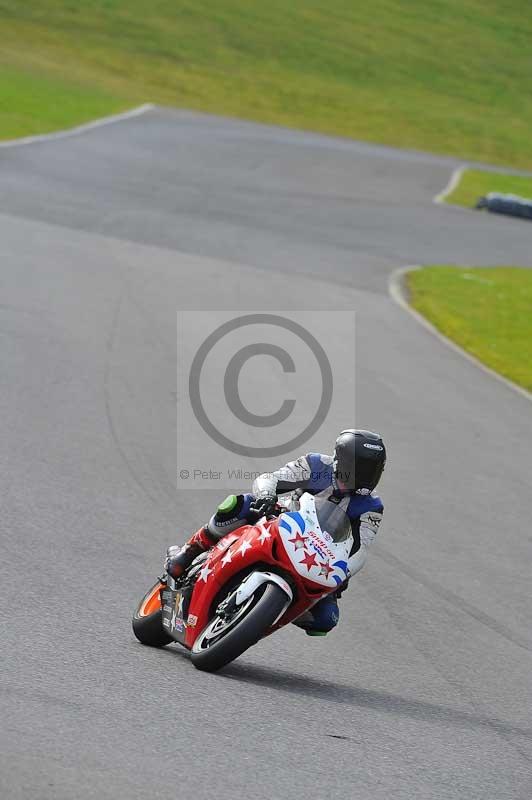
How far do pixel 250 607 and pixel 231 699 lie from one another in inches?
20.9

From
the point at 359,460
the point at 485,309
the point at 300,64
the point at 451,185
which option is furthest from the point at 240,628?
the point at 300,64

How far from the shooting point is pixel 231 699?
6.52m

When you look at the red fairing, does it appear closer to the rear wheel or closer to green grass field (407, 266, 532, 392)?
the rear wheel

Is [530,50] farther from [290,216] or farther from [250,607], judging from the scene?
[250,607]

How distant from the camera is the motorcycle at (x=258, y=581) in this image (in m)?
6.84

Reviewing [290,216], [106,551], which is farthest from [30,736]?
[290,216]

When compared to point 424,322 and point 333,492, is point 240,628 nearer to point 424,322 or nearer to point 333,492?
point 333,492

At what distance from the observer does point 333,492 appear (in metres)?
7.28

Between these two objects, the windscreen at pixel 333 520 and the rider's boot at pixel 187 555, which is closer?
the windscreen at pixel 333 520

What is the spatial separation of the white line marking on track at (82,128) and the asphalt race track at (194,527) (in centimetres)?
760

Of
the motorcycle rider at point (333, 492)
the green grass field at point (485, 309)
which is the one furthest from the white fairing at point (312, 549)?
the green grass field at point (485, 309)

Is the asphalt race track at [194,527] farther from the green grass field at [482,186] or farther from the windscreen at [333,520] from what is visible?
the green grass field at [482,186]

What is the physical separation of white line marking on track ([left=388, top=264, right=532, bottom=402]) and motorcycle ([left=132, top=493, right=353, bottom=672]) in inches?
415

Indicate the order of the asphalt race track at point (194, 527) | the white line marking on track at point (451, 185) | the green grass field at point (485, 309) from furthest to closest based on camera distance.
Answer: the white line marking on track at point (451, 185) → the green grass field at point (485, 309) → the asphalt race track at point (194, 527)
